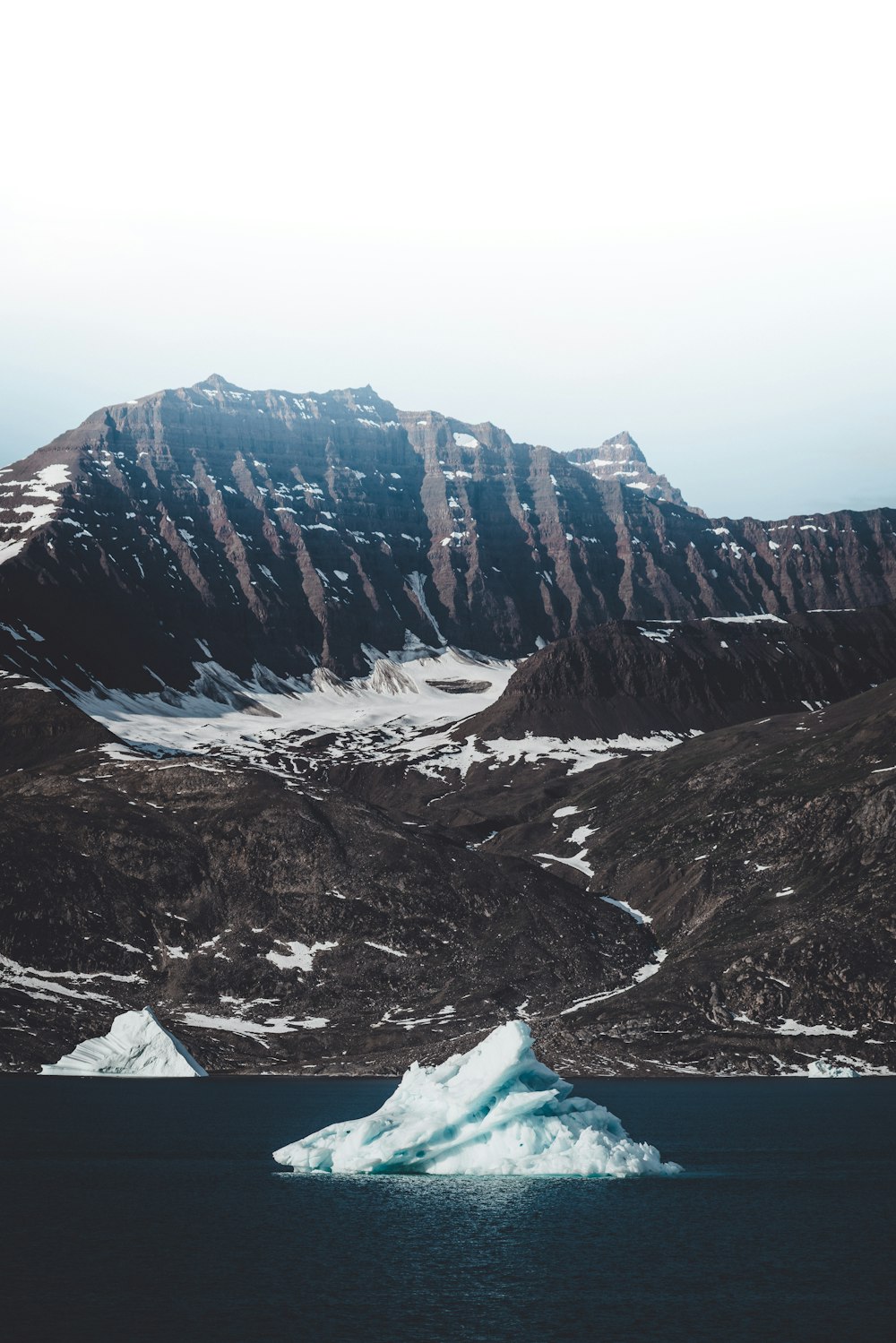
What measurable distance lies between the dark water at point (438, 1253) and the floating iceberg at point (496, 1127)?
8.58 ft

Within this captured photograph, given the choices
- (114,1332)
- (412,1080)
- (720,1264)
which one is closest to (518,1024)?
(412,1080)

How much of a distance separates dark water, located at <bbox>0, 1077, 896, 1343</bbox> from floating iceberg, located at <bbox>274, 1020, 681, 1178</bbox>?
262 centimetres

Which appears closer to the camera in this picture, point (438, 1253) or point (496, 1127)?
point (438, 1253)

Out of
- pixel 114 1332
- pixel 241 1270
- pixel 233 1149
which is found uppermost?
pixel 114 1332

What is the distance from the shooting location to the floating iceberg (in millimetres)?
128875

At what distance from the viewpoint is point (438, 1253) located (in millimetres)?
101000

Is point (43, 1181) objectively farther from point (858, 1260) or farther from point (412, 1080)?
point (858, 1260)

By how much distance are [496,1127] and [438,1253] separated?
3131 cm

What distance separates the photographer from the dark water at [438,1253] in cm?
8194

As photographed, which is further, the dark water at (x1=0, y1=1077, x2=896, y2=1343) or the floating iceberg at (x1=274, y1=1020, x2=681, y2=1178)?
the floating iceberg at (x1=274, y1=1020, x2=681, y2=1178)

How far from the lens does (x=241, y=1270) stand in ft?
316

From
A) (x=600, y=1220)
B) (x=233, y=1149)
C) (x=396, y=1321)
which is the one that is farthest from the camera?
(x=233, y=1149)

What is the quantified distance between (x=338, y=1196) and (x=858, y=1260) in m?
48.8

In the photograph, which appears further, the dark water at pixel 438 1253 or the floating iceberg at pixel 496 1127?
the floating iceberg at pixel 496 1127
